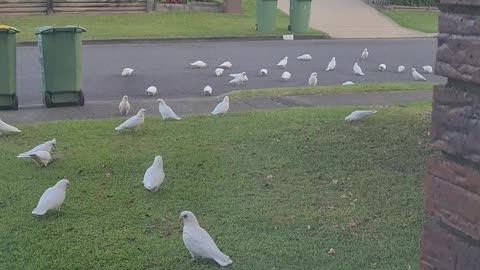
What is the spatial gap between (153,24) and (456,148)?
24138 mm

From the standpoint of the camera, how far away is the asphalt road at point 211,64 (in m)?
13.3

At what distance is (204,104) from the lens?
10922 millimetres

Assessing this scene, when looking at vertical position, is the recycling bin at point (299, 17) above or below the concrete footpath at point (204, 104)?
above

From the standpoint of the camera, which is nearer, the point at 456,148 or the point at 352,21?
the point at 456,148

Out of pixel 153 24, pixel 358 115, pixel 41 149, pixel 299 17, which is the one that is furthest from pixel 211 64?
pixel 41 149

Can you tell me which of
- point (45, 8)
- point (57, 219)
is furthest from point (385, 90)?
point (45, 8)

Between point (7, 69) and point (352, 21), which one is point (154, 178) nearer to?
point (7, 69)

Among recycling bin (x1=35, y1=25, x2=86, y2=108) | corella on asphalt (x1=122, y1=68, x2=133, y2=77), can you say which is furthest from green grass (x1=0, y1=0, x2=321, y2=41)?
recycling bin (x1=35, y1=25, x2=86, y2=108)

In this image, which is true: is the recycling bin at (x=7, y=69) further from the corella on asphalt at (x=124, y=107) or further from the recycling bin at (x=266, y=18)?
the recycling bin at (x=266, y=18)

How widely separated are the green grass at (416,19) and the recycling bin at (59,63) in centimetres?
1837

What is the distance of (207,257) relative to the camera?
15.7 ft

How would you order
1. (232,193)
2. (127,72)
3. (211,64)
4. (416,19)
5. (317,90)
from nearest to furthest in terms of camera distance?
(232,193) < (317,90) < (127,72) < (211,64) < (416,19)

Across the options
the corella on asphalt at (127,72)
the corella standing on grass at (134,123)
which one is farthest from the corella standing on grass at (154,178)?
the corella on asphalt at (127,72)

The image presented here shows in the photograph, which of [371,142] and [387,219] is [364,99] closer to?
[371,142]
